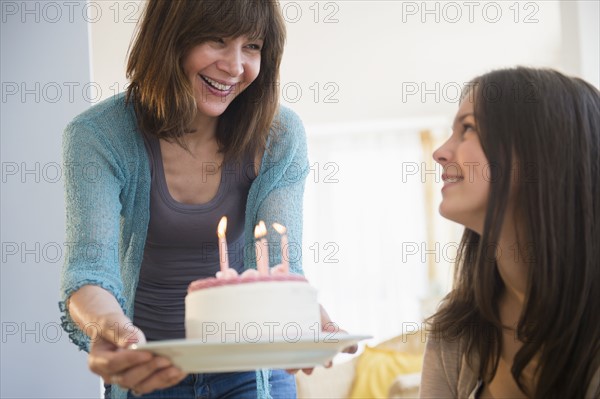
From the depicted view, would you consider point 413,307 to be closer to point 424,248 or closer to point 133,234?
point 424,248

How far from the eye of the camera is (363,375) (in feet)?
15.1

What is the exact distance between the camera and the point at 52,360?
267 cm

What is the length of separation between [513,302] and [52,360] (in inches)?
66.0

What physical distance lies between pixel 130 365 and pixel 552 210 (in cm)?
83

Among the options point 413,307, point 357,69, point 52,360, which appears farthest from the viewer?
point 413,307

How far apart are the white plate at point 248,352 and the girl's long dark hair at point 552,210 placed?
48cm

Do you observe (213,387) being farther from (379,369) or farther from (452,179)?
(379,369)

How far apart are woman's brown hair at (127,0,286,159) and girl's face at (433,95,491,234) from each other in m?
0.42

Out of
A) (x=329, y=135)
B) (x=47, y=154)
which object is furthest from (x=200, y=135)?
(x=329, y=135)

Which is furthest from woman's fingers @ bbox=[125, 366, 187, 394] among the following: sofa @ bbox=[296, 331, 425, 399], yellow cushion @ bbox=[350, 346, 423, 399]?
yellow cushion @ bbox=[350, 346, 423, 399]

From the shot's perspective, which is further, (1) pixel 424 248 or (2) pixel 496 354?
(1) pixel 424 248

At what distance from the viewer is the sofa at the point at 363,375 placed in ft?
14.7

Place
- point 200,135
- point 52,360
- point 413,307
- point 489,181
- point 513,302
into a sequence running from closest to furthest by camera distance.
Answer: point 489,181
point 513,302
point 200,135
point 52,360
point 413,307

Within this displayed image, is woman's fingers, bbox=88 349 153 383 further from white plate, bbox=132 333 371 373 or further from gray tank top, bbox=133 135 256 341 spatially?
gray tank top, bbox=133 135 256 341
